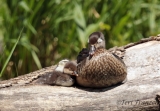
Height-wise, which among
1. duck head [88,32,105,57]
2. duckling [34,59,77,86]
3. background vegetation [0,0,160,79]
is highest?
background vegetation [0,0,160,79]

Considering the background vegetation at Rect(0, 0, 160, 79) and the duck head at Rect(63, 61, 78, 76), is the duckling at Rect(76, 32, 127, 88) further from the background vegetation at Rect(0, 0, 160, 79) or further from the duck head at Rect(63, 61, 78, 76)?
the background vegetation at Rect(0, 0, 160, 79)

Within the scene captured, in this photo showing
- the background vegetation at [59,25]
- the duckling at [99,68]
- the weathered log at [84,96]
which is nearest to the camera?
the weathered log at [84,96]

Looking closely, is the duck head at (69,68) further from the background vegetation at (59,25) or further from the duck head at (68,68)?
the background vegetation at (59,25)

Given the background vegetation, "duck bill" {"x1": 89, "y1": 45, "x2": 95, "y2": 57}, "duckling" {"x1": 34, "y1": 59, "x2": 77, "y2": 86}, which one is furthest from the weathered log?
the background vegetation

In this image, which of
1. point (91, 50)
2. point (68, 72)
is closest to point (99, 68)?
point (91, 50)

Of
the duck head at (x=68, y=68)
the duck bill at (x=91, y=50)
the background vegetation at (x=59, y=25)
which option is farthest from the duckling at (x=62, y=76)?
the background vegetation at (x=59, y=25)

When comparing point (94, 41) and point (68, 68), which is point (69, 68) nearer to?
point (68, 68)
